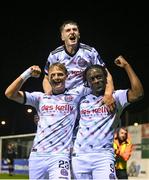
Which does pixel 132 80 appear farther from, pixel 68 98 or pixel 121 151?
pixel 121 151

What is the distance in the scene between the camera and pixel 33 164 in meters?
5.69

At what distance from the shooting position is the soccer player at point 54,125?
555cm

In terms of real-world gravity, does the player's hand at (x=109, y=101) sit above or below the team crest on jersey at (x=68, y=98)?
below

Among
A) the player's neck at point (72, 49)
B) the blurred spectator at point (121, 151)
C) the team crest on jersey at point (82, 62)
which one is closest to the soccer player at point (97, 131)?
the team crest on jersey at point (82, 62)

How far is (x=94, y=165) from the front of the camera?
5.52m

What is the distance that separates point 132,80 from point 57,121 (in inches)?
32.8

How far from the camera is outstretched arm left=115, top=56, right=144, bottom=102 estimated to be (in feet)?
18.0

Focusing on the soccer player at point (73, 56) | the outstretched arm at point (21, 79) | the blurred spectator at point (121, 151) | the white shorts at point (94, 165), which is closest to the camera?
the white shorts at point (94, 165)

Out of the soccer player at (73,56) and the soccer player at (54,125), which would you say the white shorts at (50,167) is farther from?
the soccer player at (73,56)

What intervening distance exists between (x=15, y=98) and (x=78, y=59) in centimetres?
76

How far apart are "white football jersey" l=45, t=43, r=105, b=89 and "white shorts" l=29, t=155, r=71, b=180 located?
0.75 metres

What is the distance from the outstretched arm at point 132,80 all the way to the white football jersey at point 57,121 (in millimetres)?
478

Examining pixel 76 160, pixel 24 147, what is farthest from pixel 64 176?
pixel 24 147

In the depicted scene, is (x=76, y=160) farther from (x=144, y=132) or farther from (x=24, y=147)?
(x=24, y=147)
